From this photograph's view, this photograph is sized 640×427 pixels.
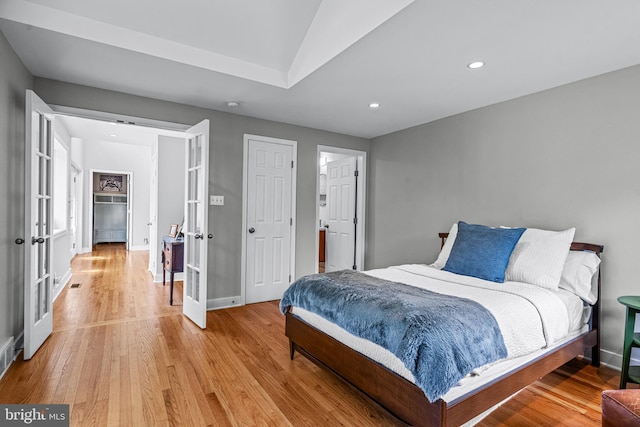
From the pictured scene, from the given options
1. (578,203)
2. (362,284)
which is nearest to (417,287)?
(362,284)

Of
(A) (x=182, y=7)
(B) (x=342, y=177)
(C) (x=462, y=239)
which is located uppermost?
(A) (x=182, y=7)

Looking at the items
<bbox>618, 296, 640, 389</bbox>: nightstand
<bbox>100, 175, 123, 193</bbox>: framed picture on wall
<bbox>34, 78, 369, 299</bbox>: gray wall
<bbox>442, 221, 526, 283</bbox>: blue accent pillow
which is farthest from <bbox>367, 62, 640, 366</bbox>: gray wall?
<bbox>100, 175, 123, 193</bbox>: framed picture on wall

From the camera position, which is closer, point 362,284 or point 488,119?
point 362,284

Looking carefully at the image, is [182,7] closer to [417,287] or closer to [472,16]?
[472,16]

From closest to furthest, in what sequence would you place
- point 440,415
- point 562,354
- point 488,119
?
point 440,415, point 562,354, point 488,119

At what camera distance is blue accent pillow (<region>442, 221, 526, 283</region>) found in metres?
2.57

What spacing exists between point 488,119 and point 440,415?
2954 millimetres

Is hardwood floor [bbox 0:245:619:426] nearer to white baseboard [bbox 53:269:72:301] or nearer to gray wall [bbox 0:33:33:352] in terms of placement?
gray wall [bbox 0:33:33:352]

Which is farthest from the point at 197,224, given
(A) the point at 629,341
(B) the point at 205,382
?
(A) the point at 629,341

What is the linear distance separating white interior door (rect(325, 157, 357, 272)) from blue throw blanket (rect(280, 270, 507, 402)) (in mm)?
2812

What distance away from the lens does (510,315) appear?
75.2 inches

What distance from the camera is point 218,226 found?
3.83 m

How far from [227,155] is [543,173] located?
3.28 meters

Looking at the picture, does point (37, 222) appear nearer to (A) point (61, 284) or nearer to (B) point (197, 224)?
(B) point (197, 224)
